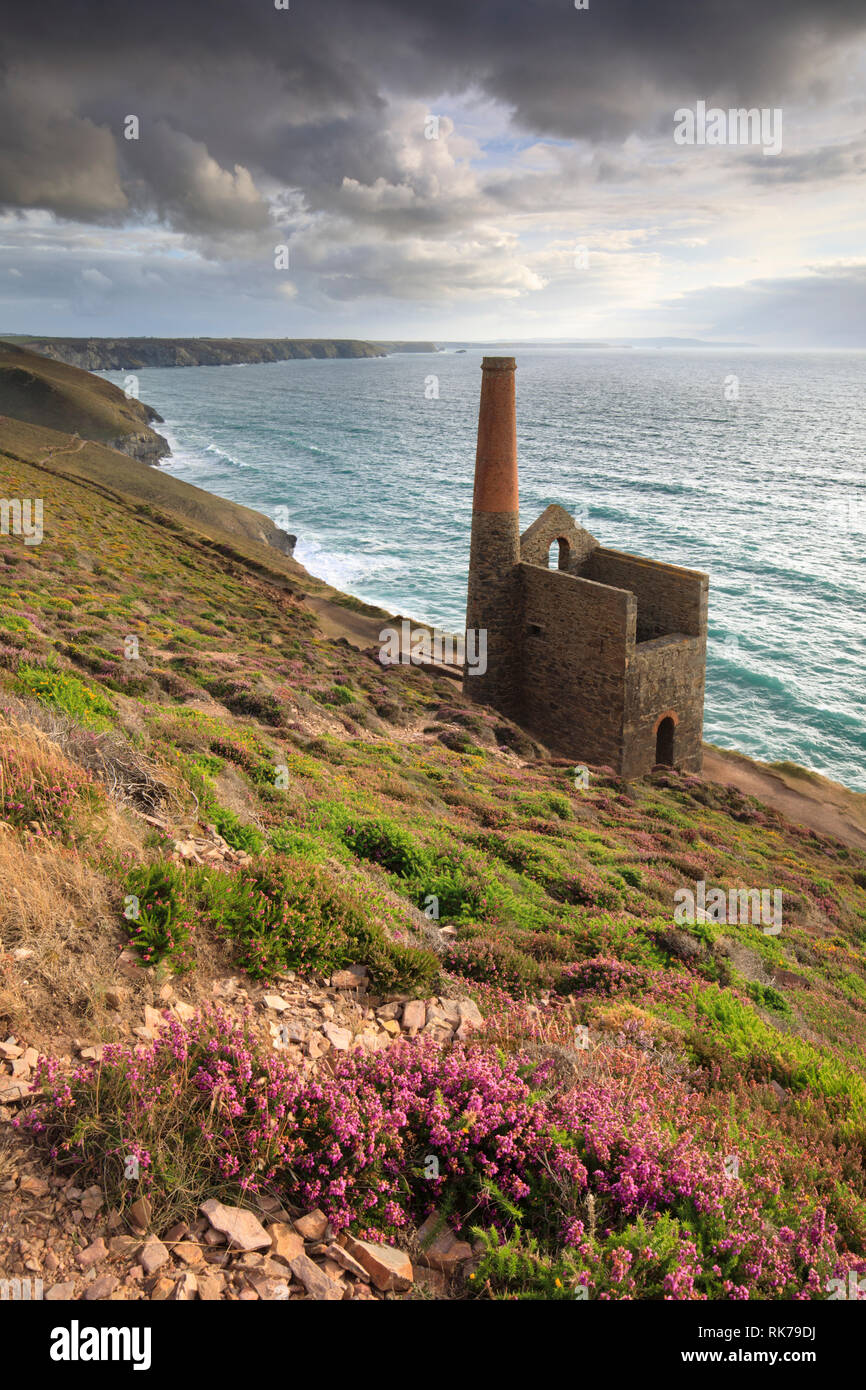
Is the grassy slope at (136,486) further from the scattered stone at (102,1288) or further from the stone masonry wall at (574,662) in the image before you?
the scattered stone at (102,1288)

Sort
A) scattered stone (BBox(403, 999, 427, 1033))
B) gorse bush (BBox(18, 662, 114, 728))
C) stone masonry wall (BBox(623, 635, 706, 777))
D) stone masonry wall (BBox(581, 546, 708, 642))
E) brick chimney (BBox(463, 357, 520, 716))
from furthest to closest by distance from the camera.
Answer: stone masonry wall (BBox(581, 546, 708, 642)) → brick chimney (BBox(463, 357, 520, 716)) → stone masonry wall (BBox(623, 635, 706, 777)) → gorse bush (BBox(18, 662, 114, 728)) → scattered stone (BBox(403, 999, 427, 1033))

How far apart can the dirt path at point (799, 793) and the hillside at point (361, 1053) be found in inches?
667

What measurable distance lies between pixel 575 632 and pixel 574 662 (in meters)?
0.91

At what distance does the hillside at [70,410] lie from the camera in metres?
79.1

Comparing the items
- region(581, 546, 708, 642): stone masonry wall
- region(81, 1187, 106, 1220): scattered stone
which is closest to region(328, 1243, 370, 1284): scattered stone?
region(81, 1187, 106, 1220): scattered stone

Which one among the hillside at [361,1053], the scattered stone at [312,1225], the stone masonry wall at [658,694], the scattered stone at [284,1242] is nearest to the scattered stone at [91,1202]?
the hillside at [361,1053]

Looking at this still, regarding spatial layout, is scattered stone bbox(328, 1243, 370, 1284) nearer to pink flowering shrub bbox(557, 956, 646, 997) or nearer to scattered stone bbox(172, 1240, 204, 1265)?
scattered stone bbox(172, 1240, 204, 1265)

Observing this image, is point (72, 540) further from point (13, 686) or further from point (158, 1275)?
point (158, 1275)

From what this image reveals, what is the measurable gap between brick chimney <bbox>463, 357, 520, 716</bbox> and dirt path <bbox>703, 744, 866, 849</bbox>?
9007 millimetres

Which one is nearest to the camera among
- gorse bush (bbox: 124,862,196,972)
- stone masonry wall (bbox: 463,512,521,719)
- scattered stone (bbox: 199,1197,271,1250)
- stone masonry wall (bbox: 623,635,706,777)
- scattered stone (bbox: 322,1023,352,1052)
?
scattered stone (bbox: 199,1197,271,1250)

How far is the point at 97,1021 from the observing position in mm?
4648

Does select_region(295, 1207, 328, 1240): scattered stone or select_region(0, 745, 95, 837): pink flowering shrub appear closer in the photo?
select_region(295, 1207, 328, 1240): scattered stone

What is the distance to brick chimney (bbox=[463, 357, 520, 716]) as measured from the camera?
23312 millimetres
